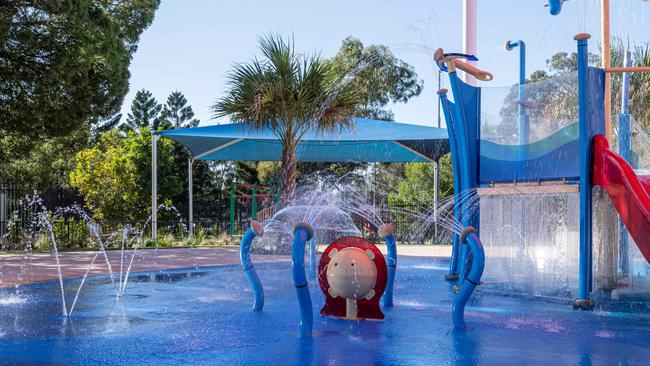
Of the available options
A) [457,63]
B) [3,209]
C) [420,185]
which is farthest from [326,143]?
[457,63]

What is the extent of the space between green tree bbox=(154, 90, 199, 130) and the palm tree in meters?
34.7

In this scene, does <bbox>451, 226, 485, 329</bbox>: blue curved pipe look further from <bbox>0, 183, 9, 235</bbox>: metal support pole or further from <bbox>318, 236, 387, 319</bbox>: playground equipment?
<bbox>0, 183, 9, 235</bbox>: metal support pole

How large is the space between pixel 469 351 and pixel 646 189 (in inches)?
138

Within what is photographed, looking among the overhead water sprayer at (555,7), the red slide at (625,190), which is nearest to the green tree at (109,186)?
the overhead water sprayer at (555,7)

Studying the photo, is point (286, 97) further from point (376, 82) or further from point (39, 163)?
point (376, 82)

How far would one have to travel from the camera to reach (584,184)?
7.16 metres

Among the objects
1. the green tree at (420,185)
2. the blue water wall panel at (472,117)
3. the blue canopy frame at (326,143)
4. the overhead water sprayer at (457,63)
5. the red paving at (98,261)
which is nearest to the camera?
the overhead water sprayer at (457,63)

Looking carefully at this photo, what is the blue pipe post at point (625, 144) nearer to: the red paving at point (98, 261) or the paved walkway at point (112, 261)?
the paved walkway at point (112, 261)

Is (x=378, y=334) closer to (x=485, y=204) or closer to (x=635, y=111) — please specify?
(x=485, y=204)

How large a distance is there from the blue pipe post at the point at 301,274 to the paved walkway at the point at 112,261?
566 centimetres

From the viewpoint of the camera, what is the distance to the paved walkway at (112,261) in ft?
36.1

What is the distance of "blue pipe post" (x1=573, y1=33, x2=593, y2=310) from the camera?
7.11 metres

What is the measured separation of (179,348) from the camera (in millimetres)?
5098

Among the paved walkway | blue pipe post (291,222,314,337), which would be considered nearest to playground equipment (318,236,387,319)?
blue pipe post (291,222,314,337)
